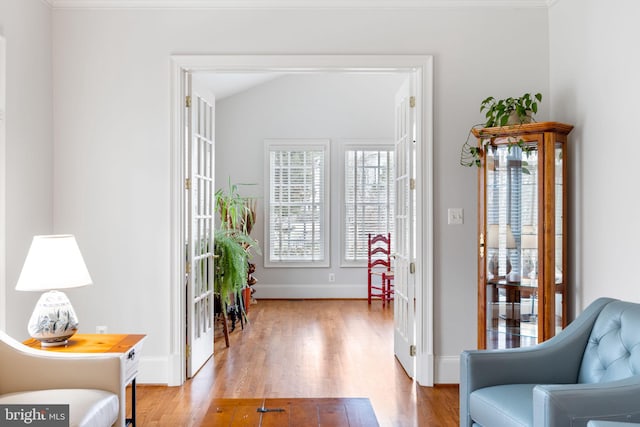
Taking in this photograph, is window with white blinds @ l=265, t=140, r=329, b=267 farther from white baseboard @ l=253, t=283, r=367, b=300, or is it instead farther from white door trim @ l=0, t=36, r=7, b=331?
white door trim @ l=0, t=36, r=7, b=331

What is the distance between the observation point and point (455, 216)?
382cm

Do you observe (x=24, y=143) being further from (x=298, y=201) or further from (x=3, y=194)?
(x=298, y=201)

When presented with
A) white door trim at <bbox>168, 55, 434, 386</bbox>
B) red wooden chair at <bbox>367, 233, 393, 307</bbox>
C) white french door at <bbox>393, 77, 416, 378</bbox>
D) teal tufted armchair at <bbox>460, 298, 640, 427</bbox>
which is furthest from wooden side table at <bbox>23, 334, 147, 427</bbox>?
red wooden chair at <bbox>367, 233, 393, 307</bbox>

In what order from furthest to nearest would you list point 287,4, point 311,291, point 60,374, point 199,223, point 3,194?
1. point 311,291
2. point 199,223
3. point 287,4
4. point 3,194
5. point 60,374

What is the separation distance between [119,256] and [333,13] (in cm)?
234

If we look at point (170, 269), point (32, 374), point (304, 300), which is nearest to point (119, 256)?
point (170, 269)

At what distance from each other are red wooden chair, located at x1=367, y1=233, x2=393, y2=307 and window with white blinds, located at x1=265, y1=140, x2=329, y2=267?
681mm

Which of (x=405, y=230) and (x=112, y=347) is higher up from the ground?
(x=405, y=230)

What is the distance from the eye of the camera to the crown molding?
12.3 ft

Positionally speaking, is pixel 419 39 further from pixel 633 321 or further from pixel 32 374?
pixel 32 374

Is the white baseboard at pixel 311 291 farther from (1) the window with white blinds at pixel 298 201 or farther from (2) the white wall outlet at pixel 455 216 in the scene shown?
(2) the white wall outlet at pixel 455 216

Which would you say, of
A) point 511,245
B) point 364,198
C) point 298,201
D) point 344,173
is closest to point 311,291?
point 298,201

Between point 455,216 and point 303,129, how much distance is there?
172 inches

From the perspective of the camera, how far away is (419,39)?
381 cm
